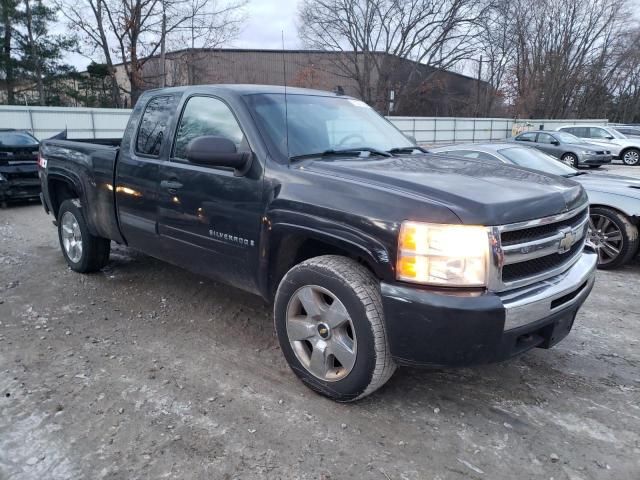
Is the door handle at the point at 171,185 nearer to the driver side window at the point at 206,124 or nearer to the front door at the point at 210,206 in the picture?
the front door at the point at 210,206

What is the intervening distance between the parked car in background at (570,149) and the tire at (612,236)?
13553 millimetres

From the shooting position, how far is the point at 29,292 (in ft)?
15.9

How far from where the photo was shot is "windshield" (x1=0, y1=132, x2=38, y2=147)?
10.2 meters

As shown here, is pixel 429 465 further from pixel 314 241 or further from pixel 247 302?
pixel 247 302

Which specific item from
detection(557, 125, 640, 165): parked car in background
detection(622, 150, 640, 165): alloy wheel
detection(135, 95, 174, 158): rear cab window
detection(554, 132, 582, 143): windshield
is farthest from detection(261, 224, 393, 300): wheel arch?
detection(622, 150, 640, 165): alloy wheel

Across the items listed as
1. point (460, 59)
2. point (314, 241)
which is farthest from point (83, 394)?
point (460, 59)

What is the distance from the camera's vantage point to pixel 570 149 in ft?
61.9

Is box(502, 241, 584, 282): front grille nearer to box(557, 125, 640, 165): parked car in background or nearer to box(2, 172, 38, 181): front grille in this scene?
box(2, 172, 38, 181): front grille

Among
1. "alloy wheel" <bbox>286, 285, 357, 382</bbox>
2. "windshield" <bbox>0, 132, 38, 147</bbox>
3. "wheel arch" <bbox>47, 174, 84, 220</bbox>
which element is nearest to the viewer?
"alloy wheel" <bbox>286, 285, 357, 382</bbox>

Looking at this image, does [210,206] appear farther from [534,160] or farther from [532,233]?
[534,160]

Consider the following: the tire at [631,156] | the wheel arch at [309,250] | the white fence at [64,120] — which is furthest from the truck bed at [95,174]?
the tire at [631,156]

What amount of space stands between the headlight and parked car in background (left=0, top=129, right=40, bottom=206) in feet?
32.4

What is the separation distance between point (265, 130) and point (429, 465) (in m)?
2.21

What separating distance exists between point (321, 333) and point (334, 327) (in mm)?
118
